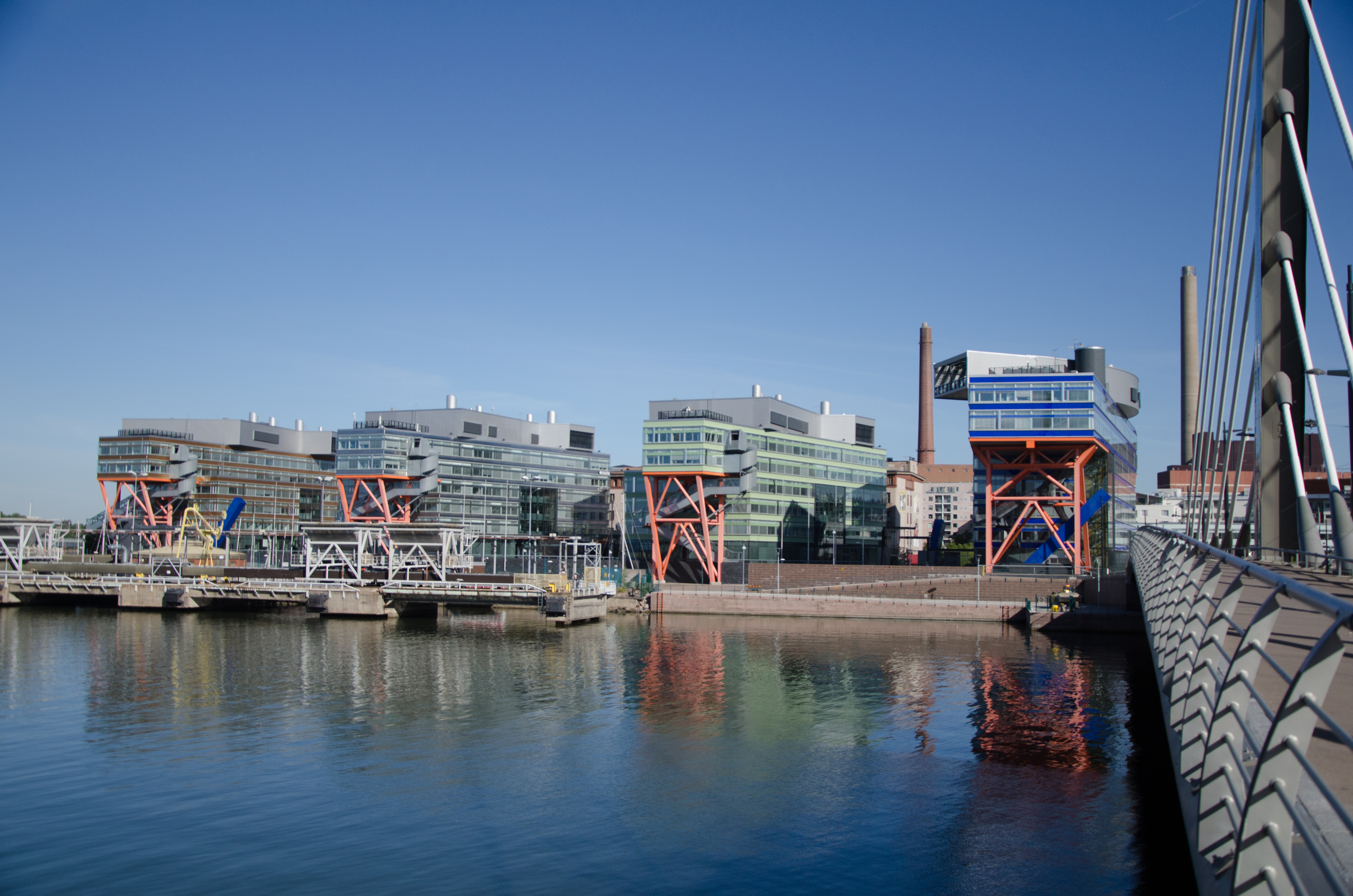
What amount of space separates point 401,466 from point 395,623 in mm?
37928

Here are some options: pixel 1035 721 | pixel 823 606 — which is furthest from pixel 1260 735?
pixel 823 606

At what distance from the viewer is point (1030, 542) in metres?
85.6

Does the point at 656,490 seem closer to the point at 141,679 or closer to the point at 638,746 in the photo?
the point at 141,679

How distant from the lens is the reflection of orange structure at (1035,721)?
1114 inches

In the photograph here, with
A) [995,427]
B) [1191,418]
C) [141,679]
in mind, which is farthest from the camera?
[1191,418]

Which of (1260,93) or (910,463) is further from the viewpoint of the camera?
(910,463)

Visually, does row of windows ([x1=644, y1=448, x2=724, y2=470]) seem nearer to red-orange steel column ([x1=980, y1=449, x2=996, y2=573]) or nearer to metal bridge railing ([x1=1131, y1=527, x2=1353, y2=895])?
red-orange steel column ([x1=980, y1=449, x2=996, y2=573])

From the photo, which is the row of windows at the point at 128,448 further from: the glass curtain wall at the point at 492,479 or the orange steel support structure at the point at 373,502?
the orange steel support structure at the point at 373,502

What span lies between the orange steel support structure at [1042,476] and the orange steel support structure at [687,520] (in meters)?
22.3

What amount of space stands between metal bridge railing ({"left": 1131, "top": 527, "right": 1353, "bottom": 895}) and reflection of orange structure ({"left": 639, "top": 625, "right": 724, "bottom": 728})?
76.1ft

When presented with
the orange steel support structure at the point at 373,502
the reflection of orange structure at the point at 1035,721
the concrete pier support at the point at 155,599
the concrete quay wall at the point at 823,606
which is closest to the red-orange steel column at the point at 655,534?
the concrete quay wall at the point at 823,606

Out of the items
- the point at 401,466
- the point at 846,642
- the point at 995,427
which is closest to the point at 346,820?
the point at 846,642

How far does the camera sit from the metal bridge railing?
5.21 metres

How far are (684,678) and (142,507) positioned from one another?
105m
